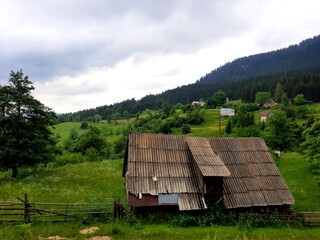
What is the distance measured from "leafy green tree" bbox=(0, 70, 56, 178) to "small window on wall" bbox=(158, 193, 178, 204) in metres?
20.4

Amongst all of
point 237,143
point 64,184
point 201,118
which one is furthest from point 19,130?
point 201,118

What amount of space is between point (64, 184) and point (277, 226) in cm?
2426

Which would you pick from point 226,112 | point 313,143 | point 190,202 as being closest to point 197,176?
point 190,202

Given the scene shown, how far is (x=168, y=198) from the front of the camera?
27328mm

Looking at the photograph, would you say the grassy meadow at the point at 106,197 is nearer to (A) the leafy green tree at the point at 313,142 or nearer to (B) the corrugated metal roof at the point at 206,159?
(A) the leafy green tree at the point at 313,142

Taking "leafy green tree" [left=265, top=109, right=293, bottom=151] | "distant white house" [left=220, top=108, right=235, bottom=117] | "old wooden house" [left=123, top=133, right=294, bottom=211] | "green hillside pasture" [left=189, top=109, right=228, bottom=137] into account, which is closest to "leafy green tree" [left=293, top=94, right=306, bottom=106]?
"distant white house" [left=220, top=108, right=235, bottom=117]

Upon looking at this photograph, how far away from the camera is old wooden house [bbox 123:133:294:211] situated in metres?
27.3

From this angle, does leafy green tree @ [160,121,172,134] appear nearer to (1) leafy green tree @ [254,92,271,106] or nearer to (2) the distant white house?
(2) the distant white house

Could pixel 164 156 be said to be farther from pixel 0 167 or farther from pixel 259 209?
pixel 0 167

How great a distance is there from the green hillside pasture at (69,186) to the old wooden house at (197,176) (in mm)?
7086

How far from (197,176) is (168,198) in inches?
138

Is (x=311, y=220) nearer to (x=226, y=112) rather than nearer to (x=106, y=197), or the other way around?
(x=106, y=197)

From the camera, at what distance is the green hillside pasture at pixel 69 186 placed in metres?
→ 33.0

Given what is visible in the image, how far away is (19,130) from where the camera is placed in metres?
40.0
